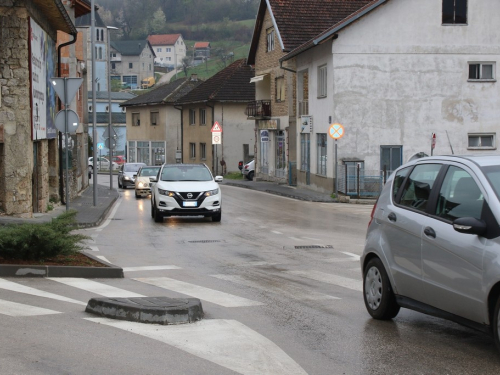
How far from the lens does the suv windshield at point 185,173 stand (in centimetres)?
2355

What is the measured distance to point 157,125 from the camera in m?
74.1

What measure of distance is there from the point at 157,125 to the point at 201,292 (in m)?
64.6

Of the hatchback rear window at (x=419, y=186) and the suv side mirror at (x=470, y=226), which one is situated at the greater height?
the hatchback rear window at (x=419, y=186)

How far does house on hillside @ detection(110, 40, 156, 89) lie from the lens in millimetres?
175375

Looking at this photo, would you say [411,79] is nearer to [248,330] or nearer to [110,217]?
[110,217]

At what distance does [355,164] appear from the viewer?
3391cm

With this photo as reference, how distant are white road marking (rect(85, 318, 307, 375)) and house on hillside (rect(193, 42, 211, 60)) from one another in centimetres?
18355

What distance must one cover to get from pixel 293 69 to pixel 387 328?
36009mm

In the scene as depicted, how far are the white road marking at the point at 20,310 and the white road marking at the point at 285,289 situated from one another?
298 cm

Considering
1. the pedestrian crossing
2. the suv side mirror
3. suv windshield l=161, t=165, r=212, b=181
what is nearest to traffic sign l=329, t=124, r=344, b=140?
suv windshield l=161, t=165, r=212, b=181

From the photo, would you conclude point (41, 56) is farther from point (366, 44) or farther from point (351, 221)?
point (366, 44)

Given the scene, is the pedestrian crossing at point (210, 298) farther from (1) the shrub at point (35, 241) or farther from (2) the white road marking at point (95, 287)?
(1) the shrub at point (35, 241)

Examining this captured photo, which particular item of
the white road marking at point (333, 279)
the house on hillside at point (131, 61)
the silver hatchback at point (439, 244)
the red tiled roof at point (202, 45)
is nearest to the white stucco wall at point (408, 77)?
the white road marking at point (333, 279)

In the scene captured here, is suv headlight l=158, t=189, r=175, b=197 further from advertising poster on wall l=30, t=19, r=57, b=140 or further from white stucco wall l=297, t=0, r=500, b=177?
white stucco wall l=297, t=0, r=500, b=177
